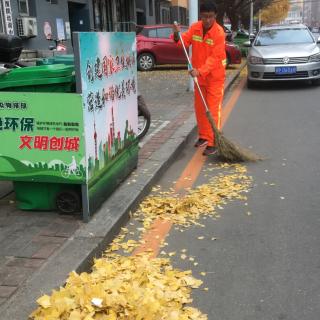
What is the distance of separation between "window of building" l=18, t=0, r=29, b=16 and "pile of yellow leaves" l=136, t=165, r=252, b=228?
11579mm

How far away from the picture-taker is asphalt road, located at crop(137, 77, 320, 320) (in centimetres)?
313

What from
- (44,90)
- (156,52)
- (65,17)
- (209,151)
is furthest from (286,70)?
(44,90)

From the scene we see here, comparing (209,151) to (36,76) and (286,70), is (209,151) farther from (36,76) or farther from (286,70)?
(286,70)

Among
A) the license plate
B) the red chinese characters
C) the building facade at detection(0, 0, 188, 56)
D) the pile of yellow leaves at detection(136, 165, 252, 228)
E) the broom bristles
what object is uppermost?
the building facade at detection(0, 0, 188, 56)

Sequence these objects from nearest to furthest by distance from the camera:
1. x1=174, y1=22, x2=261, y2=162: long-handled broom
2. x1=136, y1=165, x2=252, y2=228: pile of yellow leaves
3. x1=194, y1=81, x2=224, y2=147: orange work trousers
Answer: x1=136, y1=165, x2=252, y2=228: pile of yellow leaves, x1=174, y1=22, x2=261, y2=162: long-handled broom, x1=194, y1=81, x2=224, y2=147: orange work trousers

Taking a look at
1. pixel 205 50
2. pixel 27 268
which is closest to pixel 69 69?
pixel 27 268

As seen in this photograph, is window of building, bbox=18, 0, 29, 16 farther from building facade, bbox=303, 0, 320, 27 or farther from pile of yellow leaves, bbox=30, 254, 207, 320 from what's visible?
building facade, bbox=303, 0, 320, 27

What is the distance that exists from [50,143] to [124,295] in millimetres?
1464

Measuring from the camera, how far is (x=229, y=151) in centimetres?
615

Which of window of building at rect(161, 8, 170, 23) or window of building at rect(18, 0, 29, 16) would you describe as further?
window of building at rect(161, 8, 170, 23)

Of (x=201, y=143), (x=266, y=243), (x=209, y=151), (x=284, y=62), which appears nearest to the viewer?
(x=266, y=243)

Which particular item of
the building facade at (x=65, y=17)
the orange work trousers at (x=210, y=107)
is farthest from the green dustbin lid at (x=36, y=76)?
the building facade at (x=65, y=17)

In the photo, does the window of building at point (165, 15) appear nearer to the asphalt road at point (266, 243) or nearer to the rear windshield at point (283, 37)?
the rear windshield at point (283, 37)

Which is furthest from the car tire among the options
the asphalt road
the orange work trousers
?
the orange work trousers
